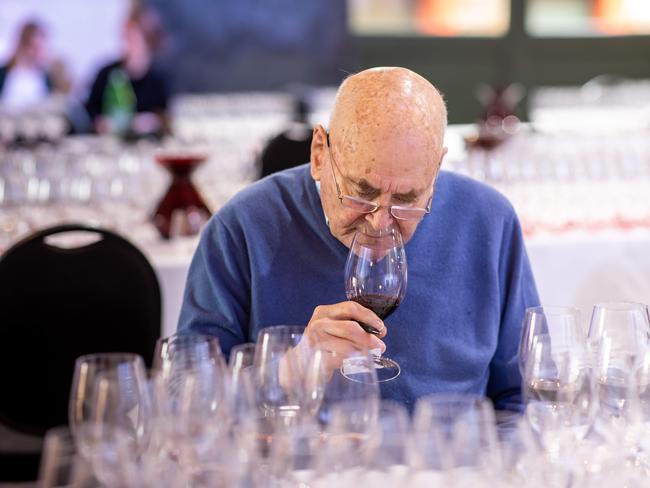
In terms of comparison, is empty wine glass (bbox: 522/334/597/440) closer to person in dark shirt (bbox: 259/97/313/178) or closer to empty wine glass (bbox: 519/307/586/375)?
empty wine glass (bbox: 519/307/586/375)

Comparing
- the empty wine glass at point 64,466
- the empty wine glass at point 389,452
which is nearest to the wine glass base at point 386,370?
the empty wine glass at point 389,452

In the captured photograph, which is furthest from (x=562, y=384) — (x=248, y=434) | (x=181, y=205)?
(x=181, y=205)

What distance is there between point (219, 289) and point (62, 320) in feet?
2.39

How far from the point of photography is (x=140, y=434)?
144cm

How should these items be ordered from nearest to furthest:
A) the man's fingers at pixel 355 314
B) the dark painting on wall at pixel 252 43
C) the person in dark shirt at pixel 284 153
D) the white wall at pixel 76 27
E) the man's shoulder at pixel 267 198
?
the man's fingers at pixel 355 314 → the man's shoulder at pixel 267 198 → the person in dark shirt at pixel 284 153 → the white wall at pixel 76 27 → the dark painting on wall at pixel 252 43

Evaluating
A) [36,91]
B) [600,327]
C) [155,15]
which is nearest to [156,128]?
[36,91]

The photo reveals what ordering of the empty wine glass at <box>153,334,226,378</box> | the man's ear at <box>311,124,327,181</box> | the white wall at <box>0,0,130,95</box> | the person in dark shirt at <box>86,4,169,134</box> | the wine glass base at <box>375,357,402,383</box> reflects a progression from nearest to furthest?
the empty wine glass at <box>153,334,226,378</box> < the wine glass base at <box>375,357,402,383</box> < the man's ear at <box>311,124,327,181</box> < the person in dark shirt at <box>86,4,169,134</box> < the white wall at <box>0,0,130,95</box>

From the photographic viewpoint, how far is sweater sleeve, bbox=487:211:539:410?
2.29 meters

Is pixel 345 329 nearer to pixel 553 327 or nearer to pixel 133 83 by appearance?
pixel 553 327

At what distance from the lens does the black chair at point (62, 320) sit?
8.74 ft

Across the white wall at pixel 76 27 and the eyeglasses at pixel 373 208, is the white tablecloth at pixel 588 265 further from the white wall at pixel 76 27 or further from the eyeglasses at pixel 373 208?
the white wall at pixel 76 27

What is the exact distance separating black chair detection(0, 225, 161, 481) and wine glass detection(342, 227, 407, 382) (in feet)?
2.95

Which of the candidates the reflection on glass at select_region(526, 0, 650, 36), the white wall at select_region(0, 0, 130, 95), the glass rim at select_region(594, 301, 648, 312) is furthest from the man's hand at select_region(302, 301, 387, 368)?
the reflection on glass at select_region(526, 0, 650, 36)

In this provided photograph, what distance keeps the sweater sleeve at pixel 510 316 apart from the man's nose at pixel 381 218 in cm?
44
